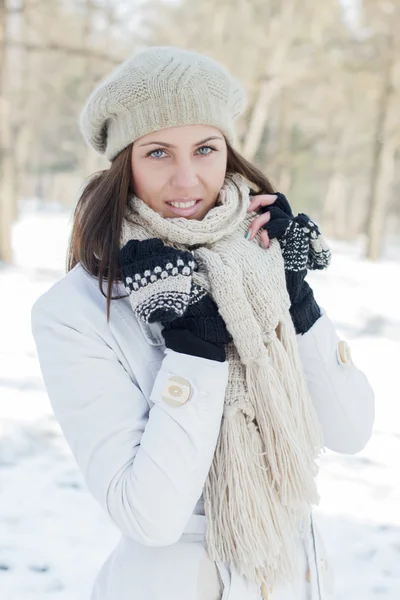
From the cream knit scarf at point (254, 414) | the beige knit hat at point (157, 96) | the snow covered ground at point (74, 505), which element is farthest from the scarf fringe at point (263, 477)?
the snow covered ground at point (74, 505)

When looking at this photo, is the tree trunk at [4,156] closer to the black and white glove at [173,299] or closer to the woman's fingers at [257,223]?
the woman's fingers at [257,223]

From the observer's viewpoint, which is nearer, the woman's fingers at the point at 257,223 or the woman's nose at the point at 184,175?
the woman's nose at the point at 184,175

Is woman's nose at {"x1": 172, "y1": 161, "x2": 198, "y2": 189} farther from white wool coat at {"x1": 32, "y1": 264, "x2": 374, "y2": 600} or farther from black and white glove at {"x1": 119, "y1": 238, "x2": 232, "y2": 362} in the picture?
white wool coat at {"x1": 32, "y1": 264, "x2": 374, "y2": 600}

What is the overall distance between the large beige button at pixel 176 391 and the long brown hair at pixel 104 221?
0.21 meters

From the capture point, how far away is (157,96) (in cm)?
131

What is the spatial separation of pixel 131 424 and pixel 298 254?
1.92 feet

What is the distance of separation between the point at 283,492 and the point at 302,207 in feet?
76.6

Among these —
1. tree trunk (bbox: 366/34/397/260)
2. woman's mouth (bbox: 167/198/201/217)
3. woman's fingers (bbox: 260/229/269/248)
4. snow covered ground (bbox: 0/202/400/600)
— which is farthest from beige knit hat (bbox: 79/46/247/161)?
tree trunk (bbox: 366/34/397/260)

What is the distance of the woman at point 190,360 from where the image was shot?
115cm

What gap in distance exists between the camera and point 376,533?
2.71 m

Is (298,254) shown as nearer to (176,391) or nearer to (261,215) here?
(261,215)

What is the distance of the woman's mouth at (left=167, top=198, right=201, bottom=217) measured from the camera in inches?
54.0

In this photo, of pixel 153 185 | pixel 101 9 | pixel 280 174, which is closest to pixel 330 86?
pixel 280 174

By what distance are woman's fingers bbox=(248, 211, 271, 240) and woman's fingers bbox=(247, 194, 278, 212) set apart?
0.15 feet
